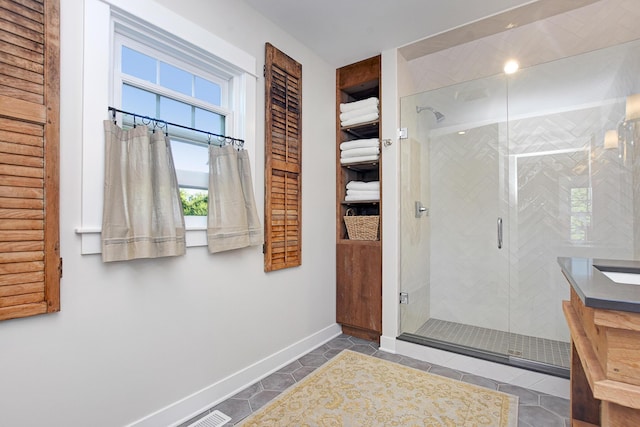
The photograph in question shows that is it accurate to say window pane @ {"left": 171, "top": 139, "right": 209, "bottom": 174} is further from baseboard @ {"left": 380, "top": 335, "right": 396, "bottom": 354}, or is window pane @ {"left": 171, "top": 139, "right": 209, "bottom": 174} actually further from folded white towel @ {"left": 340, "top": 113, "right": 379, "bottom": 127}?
baseboard @ {"left": 380, "top": 335, "right": 396, "bottom": 354}

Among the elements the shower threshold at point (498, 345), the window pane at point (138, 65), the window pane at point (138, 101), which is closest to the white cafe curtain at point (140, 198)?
the window pane at point (138, 101)

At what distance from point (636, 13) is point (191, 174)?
10.7 ft

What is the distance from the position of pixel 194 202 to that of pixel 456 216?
241cm

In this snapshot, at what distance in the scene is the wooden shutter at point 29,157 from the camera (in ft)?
3.76

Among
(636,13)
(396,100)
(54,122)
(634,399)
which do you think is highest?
(636,13)

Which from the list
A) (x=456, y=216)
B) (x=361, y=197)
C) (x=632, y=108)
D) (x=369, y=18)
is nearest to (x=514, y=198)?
(x=456, y=216)

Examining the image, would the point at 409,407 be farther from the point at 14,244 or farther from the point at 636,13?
the point at 636,13

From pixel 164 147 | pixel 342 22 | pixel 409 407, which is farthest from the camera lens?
pixel 342 22

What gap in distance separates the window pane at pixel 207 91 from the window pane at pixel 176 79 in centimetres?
5

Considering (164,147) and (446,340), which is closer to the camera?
(164,147)

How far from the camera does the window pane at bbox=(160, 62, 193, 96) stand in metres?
1.76

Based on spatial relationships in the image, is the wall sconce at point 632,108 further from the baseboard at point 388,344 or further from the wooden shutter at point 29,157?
the wooden shutter at point 29,157

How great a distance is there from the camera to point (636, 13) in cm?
219

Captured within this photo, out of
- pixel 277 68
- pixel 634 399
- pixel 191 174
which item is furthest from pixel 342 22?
pixel 634 399
